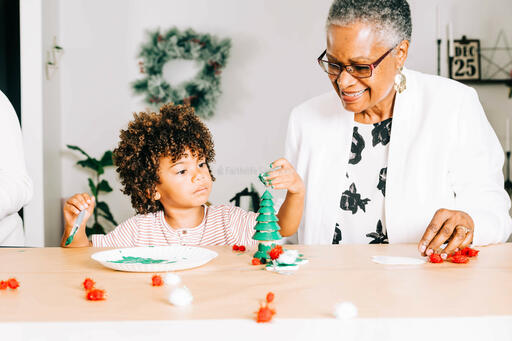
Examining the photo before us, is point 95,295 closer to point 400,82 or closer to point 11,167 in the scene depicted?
point 11,167

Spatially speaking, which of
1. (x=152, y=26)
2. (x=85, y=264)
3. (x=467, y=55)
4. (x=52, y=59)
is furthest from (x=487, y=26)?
(x=85, y=264)

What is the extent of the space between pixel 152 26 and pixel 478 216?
340cm

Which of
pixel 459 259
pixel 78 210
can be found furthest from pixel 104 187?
pixel 459 259

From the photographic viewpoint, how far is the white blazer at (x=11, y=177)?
6.03 ft

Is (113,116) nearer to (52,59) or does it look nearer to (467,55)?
(52,59)

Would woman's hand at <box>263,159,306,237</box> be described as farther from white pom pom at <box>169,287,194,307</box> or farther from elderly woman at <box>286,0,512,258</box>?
white pom pom at <box>169,287,194,307</box>

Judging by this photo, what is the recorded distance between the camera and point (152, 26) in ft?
14.3

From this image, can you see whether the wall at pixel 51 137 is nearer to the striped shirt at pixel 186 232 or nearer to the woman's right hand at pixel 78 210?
the striped shirt at pixel 186 232

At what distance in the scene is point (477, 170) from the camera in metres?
1.77

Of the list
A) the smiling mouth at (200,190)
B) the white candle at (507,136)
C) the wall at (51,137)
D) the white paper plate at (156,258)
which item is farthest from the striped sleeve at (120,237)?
the white candle at (507,136)

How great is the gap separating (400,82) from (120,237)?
43.6 inches

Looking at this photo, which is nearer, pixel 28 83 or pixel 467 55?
pixel 28 83

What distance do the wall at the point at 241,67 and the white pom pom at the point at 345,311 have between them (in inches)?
142

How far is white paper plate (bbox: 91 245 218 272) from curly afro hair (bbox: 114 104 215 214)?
55 cm
